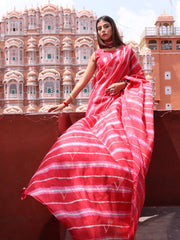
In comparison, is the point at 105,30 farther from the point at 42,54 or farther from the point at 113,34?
the point at 42,54

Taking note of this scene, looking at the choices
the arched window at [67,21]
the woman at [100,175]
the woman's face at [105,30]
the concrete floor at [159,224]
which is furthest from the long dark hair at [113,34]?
the arched window at [67,21]

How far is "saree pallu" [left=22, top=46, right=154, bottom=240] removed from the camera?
4.47 ft

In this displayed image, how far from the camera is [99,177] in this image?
4.79ft

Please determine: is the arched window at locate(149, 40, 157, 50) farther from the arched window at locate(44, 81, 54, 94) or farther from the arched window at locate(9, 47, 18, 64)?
A: the arched window at locate(9, 47, 18, 64)

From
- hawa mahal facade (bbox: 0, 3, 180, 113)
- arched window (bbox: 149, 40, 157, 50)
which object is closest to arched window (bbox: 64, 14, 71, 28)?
hawa mahal facade (bbox: 0, 3, 180, 113)

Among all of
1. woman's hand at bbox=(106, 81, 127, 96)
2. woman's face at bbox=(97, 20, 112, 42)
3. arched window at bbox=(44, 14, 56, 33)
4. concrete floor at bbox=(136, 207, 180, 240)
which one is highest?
arched window at bbox=(44, 14, 56, 33)

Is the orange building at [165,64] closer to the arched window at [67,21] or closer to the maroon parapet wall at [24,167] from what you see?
the arched window at [67,21]

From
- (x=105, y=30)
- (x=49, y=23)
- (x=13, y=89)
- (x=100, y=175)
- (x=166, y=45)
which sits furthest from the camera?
(x=166, y=45)

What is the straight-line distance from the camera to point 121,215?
4.53 feet

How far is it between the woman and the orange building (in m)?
17.5

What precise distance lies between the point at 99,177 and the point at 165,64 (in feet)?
63.1

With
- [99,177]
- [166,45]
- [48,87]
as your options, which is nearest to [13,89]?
[48,87]

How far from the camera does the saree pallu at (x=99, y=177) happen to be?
1.36m

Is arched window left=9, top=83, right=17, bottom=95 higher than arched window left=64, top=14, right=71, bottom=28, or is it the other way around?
arched window left=64, top=14, right=71, bottom=28
